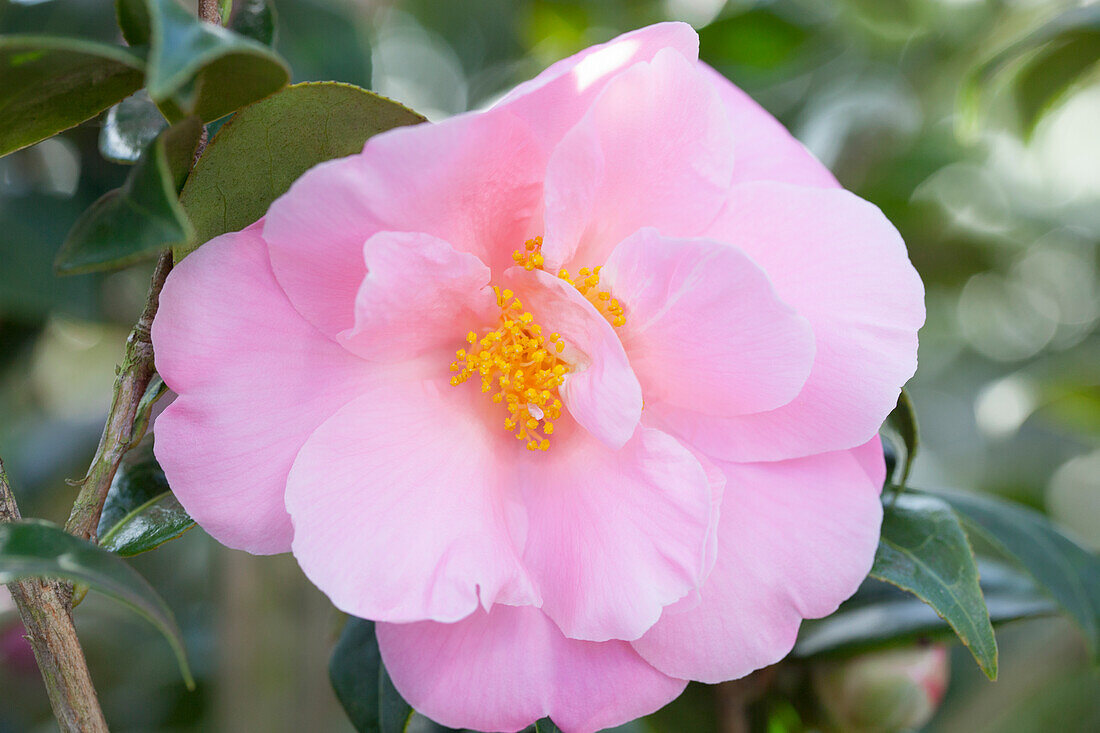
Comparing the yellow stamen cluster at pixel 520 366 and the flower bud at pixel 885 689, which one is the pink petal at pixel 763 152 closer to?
the yellow stamen cluster at pixel 520 366

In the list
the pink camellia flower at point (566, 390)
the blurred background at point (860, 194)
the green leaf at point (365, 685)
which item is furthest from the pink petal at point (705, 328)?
the blurred background at point (860, 194)

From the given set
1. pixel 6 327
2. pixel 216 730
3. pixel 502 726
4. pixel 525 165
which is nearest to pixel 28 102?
pixel 525 165

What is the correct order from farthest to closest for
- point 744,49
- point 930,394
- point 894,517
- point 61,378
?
point 930,394 < point 61,378 < point 744,49 < point 894,517

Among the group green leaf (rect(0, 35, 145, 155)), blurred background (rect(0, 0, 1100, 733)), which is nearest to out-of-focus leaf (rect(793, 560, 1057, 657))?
blurred background (rect(0, 0, 1100, 733))

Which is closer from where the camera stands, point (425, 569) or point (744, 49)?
point (425, 569)

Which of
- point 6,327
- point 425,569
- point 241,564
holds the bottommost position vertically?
point 241,564

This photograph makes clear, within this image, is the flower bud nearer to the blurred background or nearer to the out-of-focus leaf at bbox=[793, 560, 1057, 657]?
the out-of-focus leaf at bbox=[793, 560, 1057, 657]

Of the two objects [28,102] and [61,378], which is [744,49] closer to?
[28,102]

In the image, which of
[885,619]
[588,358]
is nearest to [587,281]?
[588,358]
